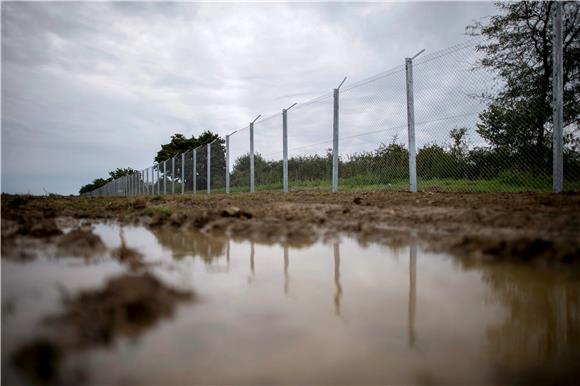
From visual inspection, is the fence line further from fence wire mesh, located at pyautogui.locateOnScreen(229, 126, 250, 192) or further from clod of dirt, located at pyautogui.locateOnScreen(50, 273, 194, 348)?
clod of dirt, located at pyautogui.locateOnScreen(50, 273, 194, 348)

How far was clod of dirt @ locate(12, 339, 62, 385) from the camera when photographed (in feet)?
2.15

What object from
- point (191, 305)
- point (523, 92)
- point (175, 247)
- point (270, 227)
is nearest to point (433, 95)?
point (523, 92)

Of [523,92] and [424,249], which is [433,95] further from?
[424,249]

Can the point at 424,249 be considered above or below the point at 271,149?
below

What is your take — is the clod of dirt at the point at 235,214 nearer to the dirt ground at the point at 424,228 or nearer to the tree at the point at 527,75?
the dirt ground at the point at 424,228

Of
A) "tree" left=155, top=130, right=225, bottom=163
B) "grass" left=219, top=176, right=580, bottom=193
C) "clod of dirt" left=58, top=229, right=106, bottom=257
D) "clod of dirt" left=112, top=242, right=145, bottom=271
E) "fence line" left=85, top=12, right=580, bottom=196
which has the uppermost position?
"tree" left=155, top=130, right=225, bottom=163

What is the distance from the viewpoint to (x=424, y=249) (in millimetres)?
1850

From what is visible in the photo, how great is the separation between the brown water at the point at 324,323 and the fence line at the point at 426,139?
177 inches

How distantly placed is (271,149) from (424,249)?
373 inches

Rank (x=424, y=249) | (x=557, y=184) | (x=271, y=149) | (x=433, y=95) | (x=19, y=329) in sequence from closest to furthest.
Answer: (x=19, y=329) < (x=424, y=249) < (x=557, y=184) < (x=433, y=95) < (x=271, y=149)

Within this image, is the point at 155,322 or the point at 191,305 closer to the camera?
the point at 155,322

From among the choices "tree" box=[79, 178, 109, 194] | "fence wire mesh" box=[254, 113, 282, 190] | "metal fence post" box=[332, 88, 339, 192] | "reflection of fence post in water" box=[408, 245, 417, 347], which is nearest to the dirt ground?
"reflection of fence post in water" box=[408, 245, 417, 347]

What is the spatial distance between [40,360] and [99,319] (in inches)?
7.1

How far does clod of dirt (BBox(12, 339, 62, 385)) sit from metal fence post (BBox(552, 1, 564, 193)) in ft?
18.1
